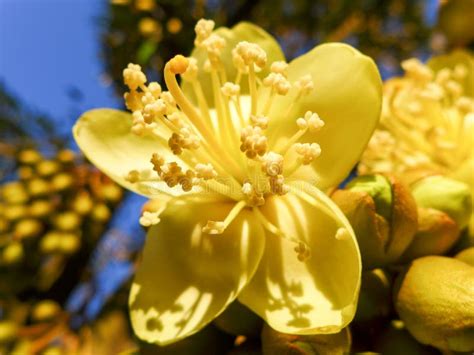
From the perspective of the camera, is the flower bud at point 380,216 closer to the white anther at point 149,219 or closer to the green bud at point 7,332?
the white anther at point 149,219

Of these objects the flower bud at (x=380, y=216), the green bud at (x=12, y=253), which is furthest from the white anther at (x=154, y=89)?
the green bud at (x=12, y=253)

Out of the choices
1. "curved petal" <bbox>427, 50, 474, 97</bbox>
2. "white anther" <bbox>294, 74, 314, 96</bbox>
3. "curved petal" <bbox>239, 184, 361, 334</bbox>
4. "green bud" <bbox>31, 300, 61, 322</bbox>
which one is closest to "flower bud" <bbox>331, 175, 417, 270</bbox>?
"curved petal" <bbox>239, 184, 361, 334</bbox>

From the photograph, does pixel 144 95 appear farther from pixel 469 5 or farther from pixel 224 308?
pixel 469 5

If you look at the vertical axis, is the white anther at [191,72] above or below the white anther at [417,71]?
above

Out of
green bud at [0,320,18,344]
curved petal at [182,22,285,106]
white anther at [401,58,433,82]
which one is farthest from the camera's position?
green bud at [0,320,18,344]

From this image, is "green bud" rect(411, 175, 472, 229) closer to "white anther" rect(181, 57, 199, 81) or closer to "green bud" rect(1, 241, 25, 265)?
"white anther" rect(181, 57, 199, 81)

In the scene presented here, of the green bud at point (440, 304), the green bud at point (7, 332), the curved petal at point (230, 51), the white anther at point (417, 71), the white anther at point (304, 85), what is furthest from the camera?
the green bud at point (7, 332)

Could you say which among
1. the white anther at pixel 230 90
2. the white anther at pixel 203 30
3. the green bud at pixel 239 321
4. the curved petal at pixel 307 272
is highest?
the white anther at pixel 203 30
